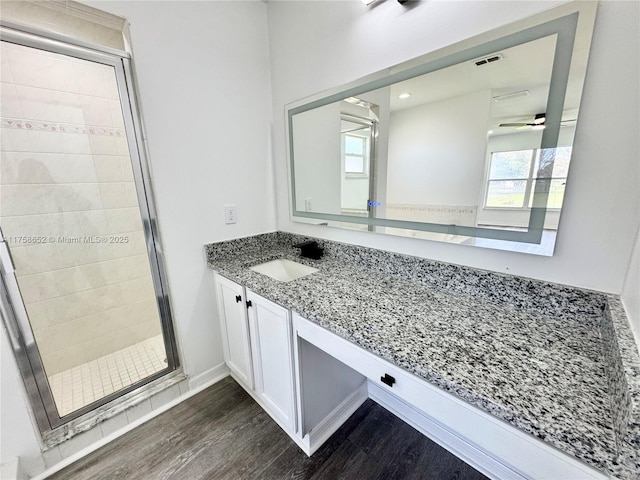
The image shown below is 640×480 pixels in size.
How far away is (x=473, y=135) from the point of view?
101cm

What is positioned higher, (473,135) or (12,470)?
(473,135)

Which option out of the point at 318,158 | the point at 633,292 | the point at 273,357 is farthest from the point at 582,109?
the point at 273,357

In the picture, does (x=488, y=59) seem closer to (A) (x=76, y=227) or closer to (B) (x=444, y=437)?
(B) (x=444, y=437)

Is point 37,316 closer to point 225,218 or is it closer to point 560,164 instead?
point 225,218

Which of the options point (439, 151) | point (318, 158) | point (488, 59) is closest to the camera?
point (488, 59)

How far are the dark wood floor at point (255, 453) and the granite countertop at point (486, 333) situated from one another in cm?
85

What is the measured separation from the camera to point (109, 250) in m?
1.78

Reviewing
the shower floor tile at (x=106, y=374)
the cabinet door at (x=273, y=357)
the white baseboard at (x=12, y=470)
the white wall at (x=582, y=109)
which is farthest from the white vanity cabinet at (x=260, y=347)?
the white baseboard at (x=12, y=470)

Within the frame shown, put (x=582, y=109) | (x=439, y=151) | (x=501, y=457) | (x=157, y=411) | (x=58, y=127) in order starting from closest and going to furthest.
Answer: (x=501, y=457)
(x=582, y=109)
(x=439, y=151)
(x=58, y=127)
(x=157, y=411)

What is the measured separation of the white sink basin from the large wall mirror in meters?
0.43

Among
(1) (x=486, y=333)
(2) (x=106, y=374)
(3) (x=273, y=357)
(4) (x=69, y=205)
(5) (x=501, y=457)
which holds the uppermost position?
(4) (x=69, y=205)

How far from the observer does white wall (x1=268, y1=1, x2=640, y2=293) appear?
0.74 metres

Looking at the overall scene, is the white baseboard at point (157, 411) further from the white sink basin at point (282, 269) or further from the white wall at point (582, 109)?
the white wall at point (582, 109)

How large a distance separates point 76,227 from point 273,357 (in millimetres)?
1469
